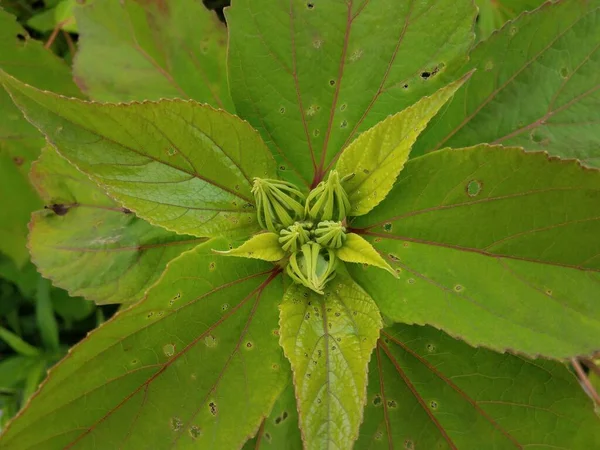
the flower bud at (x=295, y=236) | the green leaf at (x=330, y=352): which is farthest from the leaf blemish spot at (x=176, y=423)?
the flower bud at (x=295, y=236)

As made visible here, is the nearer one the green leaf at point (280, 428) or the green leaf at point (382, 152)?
the green leaf at point (382, 152)

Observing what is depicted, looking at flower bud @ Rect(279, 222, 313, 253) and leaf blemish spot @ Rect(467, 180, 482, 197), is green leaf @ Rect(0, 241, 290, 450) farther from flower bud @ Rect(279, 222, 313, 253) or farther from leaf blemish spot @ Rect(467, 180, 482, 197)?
leaf blemish spot @ Rect(467, 180, 482, 197)

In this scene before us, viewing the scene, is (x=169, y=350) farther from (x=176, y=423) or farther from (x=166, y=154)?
(x=166, y=154)

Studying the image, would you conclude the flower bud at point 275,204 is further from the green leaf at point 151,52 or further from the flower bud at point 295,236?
the green leaf at point 151,52

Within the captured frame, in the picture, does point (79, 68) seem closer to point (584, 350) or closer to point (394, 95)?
point (394, 95)

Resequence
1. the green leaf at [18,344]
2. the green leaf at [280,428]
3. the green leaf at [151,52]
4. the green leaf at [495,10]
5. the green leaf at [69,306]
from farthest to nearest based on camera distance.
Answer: the green leaf at [69,306]
the green leaf at [18,344]
the green leaf at [495,10]
the green leaf at [151,52]
the green leaf at [280,428]

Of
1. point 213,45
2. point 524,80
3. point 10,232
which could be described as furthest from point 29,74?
point 524,80

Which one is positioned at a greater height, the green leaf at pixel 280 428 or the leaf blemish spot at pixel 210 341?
the leaf blemish spot at pixel 210 341

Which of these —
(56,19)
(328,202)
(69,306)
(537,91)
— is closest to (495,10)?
(537,91)
